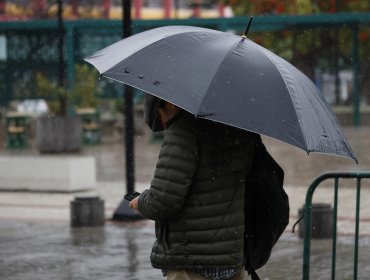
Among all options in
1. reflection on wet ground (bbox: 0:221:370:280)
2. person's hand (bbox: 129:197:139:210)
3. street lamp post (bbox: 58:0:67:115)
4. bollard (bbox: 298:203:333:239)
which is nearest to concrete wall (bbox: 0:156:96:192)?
reflection on wet ground (bbox: 0:221:370:280)

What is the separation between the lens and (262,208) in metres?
5.26

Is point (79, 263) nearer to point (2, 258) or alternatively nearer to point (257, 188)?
point (2, 258)

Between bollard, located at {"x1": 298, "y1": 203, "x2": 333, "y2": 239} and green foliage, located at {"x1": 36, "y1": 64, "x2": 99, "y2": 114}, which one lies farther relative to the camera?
green foliage, located at {"x1": 36, "y1": 64, "x2": 99, "y2": 114}

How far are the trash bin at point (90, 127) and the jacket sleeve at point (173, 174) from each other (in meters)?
22.9

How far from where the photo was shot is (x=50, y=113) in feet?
80.9

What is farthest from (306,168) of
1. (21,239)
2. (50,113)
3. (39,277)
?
(39,277)

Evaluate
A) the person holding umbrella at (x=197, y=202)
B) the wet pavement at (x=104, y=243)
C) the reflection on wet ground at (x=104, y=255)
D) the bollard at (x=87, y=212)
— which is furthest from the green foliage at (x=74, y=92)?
the person holding umbrella at (x=197, y=202)

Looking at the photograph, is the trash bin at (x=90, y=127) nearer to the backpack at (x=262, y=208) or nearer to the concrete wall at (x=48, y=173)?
the concrete wall at (x=48, y=173)

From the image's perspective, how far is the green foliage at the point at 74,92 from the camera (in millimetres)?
23125

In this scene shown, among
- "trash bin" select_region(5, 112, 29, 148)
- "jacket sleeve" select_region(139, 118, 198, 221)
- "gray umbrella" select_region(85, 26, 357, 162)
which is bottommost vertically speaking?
"trash bin" select_region(5, 112, 29, 148)

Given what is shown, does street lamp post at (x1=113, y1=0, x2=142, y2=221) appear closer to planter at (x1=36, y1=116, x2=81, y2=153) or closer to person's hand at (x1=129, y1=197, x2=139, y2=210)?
person's hand at (x1=129, y1=197, x2=139, y2=210)

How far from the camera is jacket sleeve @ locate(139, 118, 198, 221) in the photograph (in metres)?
4.96

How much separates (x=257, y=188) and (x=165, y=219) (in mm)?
513

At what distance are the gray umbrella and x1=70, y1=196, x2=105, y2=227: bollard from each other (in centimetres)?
679
